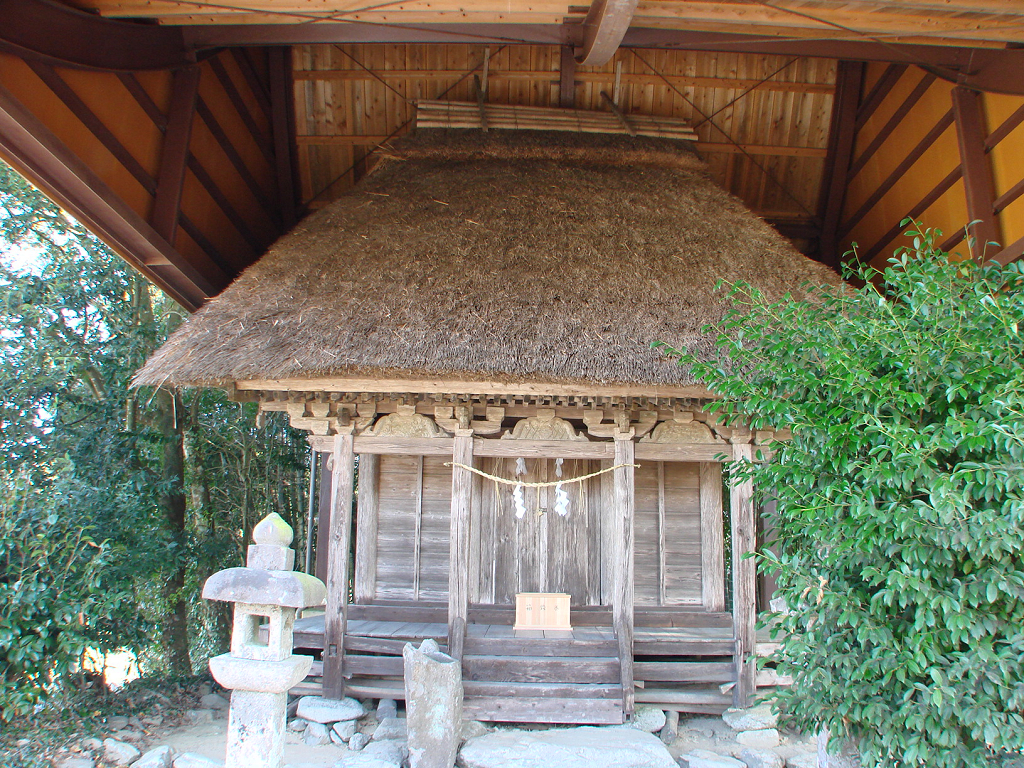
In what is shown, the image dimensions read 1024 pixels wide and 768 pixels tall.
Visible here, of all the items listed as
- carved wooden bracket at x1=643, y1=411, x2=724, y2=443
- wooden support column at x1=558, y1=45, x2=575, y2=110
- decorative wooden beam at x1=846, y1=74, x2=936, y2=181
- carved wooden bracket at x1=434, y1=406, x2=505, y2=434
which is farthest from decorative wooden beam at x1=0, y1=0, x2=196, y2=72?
decorative wooden beam at x1=846, y1=74, x2=936, y2=181

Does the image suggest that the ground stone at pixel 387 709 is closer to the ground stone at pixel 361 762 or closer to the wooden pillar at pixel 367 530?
the ground stone at pixel 361 762

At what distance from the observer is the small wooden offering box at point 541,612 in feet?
20.3

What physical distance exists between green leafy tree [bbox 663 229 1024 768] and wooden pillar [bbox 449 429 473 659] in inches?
110

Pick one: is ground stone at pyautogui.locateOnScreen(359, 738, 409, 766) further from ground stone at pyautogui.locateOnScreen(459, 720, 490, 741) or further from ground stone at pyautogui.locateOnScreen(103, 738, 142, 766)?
ground stone at pyautogui.locateOnScreen(103, 738, 142, 766)

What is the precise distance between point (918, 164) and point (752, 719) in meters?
6.85

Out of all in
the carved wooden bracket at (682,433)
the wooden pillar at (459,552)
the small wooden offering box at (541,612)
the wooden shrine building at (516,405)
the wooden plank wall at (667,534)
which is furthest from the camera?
the wooden plank wall at (667,534)

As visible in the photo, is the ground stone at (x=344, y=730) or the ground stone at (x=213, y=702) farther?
the ground stone at (x=213, y=702)

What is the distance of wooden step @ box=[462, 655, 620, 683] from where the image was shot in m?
5.66

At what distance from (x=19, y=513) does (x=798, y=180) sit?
34.4 feet

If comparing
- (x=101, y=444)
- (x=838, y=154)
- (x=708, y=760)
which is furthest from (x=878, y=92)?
(x=101, y=444)

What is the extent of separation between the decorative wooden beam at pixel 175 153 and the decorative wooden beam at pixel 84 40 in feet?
0.69

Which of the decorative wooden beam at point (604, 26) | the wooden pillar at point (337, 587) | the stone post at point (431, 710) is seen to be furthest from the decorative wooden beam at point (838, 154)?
the stone post at point (431, 710)

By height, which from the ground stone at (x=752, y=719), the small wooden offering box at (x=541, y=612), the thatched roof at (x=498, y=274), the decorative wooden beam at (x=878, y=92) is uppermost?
the decorative wooden beam at (x=878, y=92)

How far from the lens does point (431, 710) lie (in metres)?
4.92
